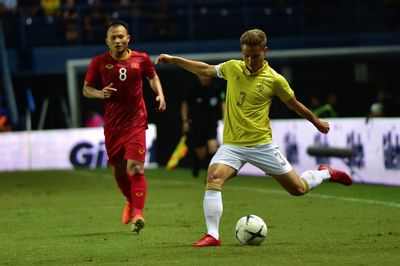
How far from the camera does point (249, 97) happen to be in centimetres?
1007

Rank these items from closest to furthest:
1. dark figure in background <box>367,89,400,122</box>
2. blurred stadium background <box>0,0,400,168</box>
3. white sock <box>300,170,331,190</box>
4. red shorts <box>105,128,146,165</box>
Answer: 1. white sock <box>300,170,331,190</box>
2. red shorts <box>105,128,146,165</box>
3. dark figure in background <box>367,89,400,122</box>
4. blurred stadium background <box>0,0,400,168</box>

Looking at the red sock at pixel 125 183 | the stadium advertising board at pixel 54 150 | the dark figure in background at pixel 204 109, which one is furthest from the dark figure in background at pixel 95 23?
the red sock at pixel 125 183

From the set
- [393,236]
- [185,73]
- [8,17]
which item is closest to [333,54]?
[185,73]

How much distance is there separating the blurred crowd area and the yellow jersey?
1985 cm

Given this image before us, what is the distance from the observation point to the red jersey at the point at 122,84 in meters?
11.7

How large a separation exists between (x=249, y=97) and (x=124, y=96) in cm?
211

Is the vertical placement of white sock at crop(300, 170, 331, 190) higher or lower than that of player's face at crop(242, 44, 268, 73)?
lower

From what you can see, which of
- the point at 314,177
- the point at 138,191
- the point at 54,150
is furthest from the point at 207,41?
the point at 314,177

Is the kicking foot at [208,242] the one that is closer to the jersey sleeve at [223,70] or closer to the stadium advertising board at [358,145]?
the jersey sleeve at [223,70]

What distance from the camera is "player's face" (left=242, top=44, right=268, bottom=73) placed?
9.79 metres

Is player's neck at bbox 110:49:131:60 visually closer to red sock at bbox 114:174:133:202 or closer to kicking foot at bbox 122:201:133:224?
red sock at bbox 114:174:133:202

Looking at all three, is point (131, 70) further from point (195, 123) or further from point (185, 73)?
point (185, 73)

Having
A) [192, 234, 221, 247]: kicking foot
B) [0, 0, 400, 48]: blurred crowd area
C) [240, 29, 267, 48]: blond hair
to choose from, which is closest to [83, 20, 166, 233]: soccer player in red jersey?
[192, 234, 221, 247]: kicking foot

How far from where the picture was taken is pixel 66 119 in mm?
30219
